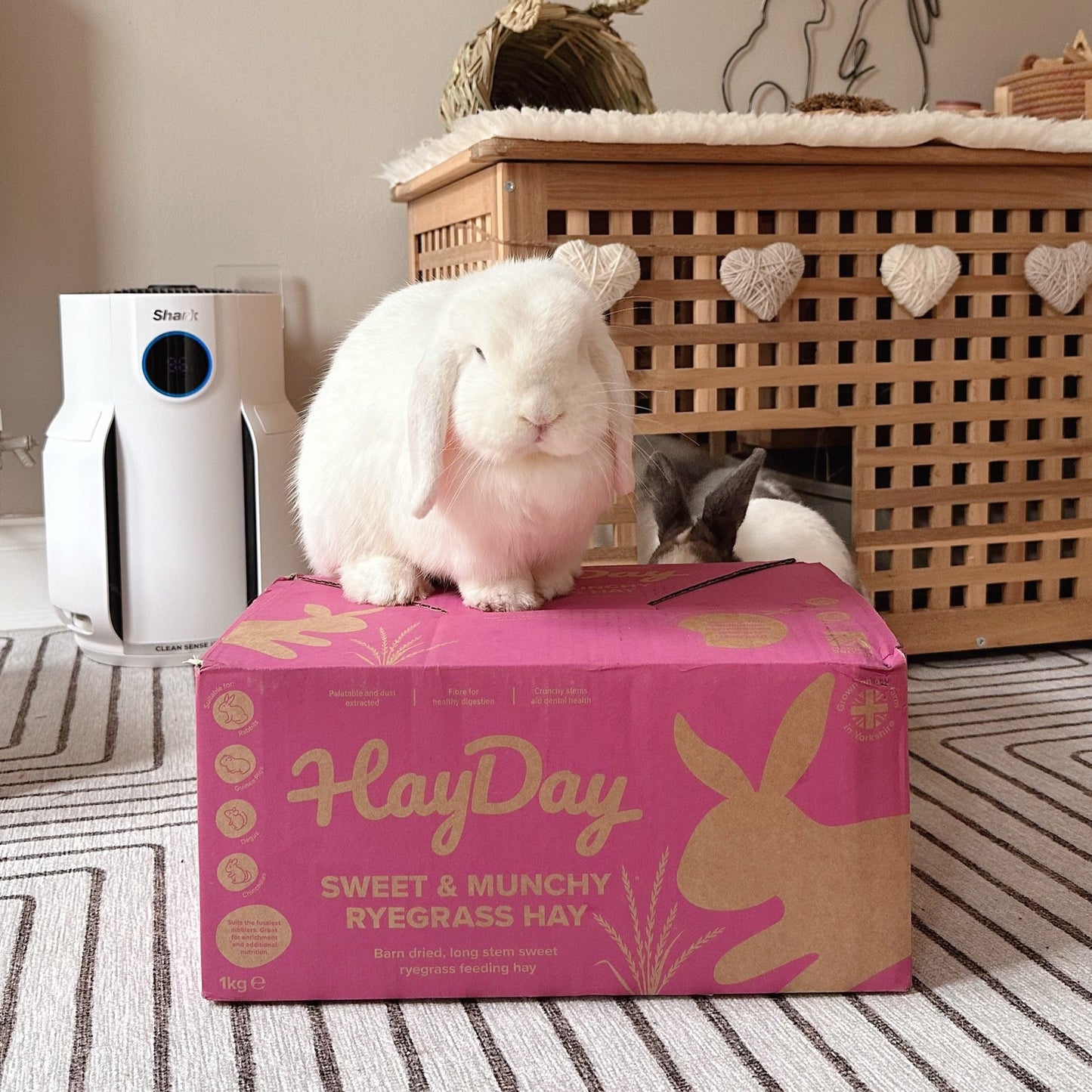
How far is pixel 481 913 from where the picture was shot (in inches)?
34.2

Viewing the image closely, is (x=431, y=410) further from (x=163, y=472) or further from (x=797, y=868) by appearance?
(x=163, y=472)

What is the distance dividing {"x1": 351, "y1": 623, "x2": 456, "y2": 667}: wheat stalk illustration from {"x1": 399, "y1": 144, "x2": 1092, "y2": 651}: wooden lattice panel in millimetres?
669

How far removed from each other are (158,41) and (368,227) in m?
0.45

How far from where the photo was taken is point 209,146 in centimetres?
202

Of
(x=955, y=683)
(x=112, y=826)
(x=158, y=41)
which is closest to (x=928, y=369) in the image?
(x=955, y=683)

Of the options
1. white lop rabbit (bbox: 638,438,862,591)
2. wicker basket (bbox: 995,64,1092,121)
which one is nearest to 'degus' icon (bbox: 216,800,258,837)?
white lop rabbit (bbox: 638,438,862,591)

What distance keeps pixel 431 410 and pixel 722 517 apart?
563 millimetres

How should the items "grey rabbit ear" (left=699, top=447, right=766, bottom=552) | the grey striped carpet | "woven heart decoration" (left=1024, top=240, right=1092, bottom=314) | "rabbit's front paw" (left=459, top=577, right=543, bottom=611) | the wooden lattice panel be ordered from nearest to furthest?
the grey striped carpet, "rabbit's front paw" (left=459, top=577, right=543, bottom=611), "grey rabbit ear" (left=699, top=447, right=766, bottom=552), the wooden lattice panel, "woven heart decoration" (left=1024, top=240, right=1092, bottom=314)

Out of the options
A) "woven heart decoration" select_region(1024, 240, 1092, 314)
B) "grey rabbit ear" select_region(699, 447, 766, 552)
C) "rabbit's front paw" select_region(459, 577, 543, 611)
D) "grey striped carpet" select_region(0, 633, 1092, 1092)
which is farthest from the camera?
"woven heart decoration" select_region(1024, 240, 1092, 314)

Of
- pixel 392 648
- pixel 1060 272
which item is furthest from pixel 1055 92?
pixel 392 648

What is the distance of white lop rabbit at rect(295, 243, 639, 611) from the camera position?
88 centimetres

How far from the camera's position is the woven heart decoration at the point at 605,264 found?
4.66ft

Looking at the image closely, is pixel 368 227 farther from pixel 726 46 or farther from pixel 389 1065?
pixel 389 1065

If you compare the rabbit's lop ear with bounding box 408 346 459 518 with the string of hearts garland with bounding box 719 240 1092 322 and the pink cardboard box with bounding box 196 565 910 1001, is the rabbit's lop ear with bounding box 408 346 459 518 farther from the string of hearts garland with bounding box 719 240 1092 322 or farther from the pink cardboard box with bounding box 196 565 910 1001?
the string of hearts garland with bounding box 719 240 1092 322
